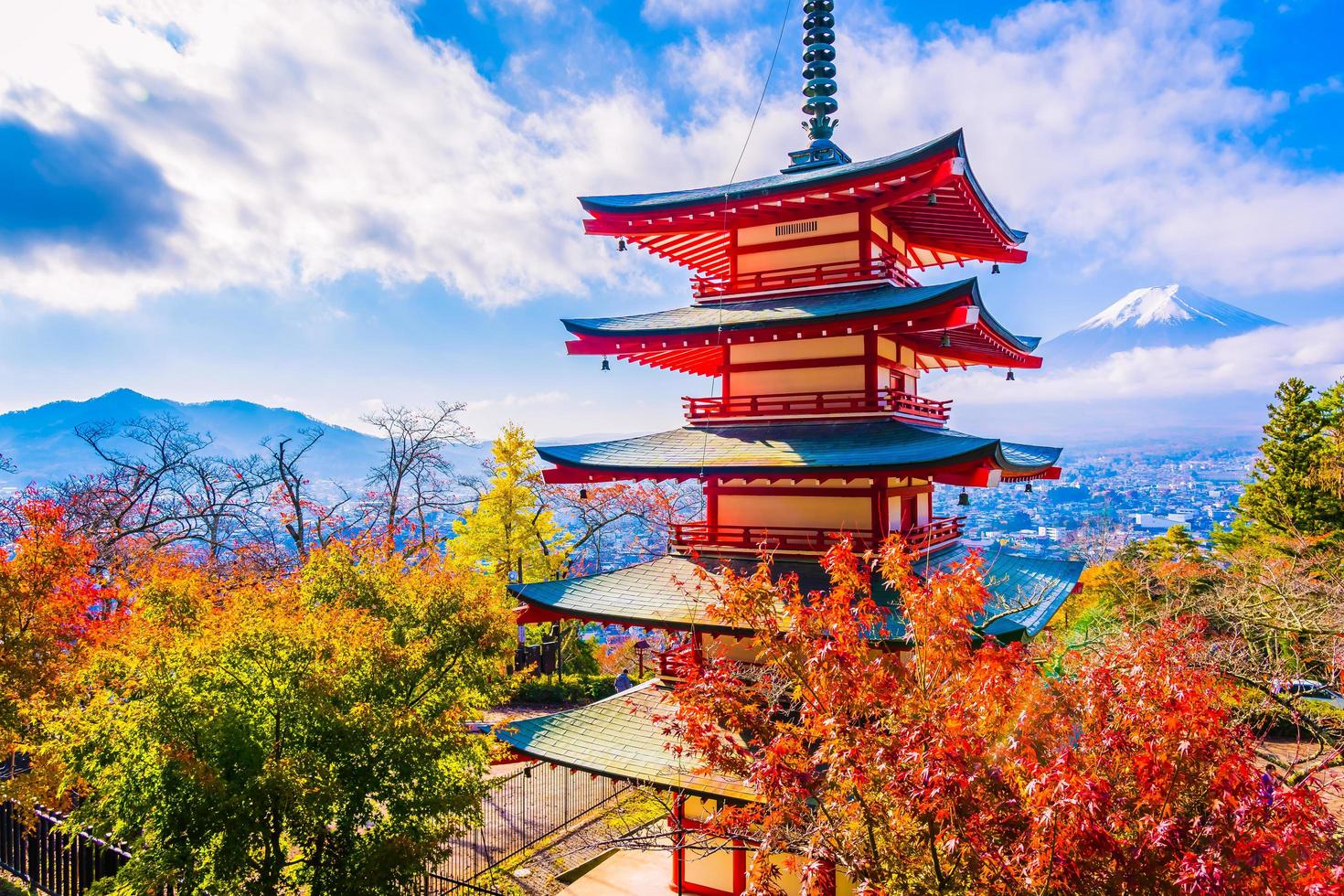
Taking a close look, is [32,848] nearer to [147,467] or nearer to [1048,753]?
[1048,753]

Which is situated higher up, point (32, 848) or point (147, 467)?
point (147, 467)

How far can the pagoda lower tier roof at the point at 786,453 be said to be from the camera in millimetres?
10078

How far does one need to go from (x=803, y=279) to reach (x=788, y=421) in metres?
2.74

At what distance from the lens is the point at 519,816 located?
52.0 ft

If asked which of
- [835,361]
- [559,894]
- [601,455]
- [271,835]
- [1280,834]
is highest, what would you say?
[835,361]

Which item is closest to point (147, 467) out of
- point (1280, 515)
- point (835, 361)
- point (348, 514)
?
point (348, 514)

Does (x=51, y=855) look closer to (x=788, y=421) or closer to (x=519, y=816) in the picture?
(x=519, y=816)

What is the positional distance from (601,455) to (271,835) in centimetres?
699

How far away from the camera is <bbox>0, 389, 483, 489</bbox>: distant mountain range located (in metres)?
115

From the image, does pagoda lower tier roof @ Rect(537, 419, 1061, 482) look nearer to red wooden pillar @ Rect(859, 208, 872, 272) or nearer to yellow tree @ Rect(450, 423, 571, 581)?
red wooden pillar @ Rect(859, 208, 872, 272)

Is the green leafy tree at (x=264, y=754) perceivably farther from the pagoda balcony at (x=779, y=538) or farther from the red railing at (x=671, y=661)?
the pagoda balcony at (x=779, y=538)

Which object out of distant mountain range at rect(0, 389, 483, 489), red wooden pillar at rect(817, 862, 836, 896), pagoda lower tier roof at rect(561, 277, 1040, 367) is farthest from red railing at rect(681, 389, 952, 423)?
distant mountain range at rect(0, 389, 483, 489)

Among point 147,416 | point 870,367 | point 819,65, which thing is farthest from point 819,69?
point 147,416

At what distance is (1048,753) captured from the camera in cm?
638
